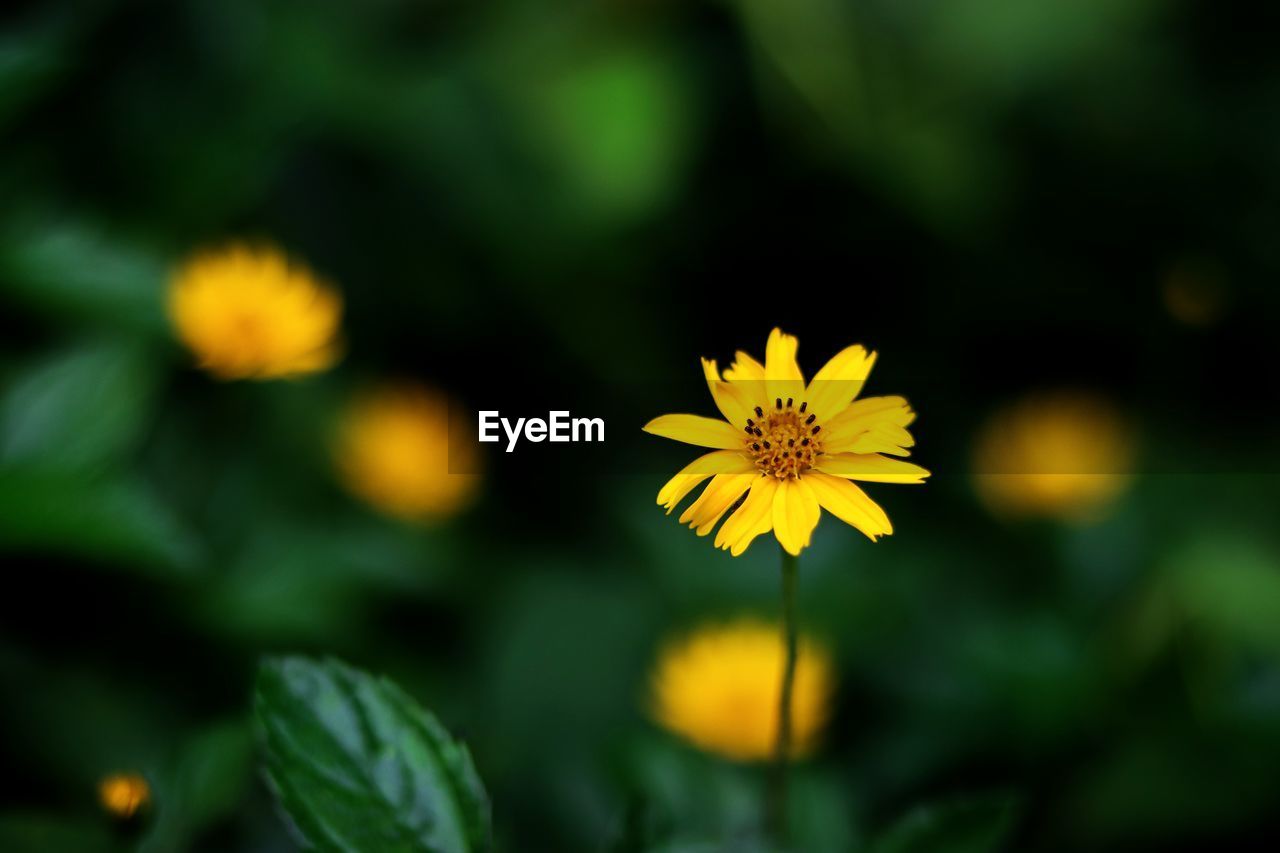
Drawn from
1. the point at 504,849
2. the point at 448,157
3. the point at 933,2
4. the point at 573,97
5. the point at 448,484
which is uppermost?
the point at 933,2

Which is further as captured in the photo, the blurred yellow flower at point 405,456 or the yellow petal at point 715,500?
the blurred yellow flower at point 405,456

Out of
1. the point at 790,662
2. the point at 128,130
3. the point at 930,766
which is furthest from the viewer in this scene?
the point at 128,130

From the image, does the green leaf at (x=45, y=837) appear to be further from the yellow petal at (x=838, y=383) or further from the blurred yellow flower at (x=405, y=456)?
the blurred yellow flower at (x=405, y=456)

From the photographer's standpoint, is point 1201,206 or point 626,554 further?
point 1201,206

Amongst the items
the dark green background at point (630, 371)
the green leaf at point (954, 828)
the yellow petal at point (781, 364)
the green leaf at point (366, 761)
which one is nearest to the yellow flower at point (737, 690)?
the dark green background at point (630, 371)

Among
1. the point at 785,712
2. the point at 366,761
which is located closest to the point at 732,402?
the point at 785,712

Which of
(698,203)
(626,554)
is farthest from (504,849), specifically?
(698,203)

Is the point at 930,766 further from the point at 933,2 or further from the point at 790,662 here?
the point at 933,2
